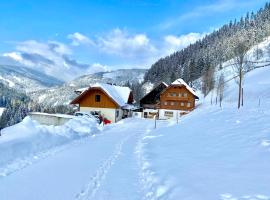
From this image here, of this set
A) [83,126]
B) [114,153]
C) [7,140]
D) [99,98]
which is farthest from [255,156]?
[99,98]

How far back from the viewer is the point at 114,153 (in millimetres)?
19047

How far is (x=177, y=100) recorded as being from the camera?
2889 inches

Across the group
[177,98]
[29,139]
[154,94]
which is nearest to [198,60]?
[154,94]

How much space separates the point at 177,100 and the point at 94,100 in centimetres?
1919

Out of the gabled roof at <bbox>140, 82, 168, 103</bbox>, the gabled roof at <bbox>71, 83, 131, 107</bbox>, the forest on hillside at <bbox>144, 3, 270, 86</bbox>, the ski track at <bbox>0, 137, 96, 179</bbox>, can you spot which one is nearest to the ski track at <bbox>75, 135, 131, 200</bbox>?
the ski track at <bbox>0, 137, 96, 179</bbox>

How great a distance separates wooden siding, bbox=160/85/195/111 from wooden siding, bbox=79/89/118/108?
1635 cm

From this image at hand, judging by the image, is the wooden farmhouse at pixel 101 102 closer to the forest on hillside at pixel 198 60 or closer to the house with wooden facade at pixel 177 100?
the house with wooden facade at pixel 177 100

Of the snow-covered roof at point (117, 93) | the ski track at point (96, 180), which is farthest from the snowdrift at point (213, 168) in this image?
the snow-covered roof at point (117, 93)

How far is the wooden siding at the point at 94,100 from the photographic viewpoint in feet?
201

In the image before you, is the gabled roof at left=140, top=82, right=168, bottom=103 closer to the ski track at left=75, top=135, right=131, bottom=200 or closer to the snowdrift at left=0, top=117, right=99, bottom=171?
the snowdrift at left=0, top=117, right=99, bottom=171

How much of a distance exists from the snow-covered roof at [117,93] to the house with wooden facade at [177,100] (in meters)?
8.64

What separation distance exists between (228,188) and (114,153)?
956 centimetres

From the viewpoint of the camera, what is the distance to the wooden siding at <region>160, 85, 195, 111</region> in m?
72.8

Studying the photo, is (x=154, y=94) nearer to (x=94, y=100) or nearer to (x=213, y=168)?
(x=94, y=100)
